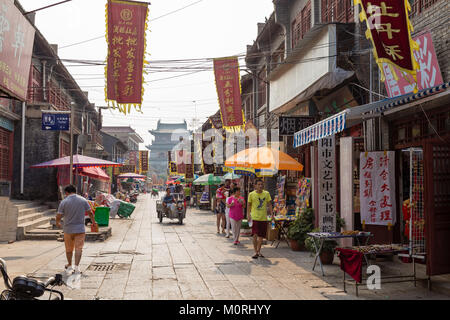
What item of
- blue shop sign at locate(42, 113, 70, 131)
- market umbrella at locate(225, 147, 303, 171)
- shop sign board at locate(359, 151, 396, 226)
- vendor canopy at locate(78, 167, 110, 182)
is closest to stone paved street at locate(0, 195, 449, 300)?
shop sign board at locate(359, 151, 396, 226)

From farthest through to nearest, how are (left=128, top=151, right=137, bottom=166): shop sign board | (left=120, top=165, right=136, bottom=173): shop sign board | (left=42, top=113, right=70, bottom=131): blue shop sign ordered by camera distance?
1. (left=128, top=151, right=137, bottom=166): shop sign board
2. (left=120, top=165, right=136, bottom=173): shop sign board
3. (left=42, top=113, right=70, bottom=131): blue shop sign

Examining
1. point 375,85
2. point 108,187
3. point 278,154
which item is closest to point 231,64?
point 278,154

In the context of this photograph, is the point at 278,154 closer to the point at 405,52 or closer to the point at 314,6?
the point at 314,6

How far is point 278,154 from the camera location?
543 inches

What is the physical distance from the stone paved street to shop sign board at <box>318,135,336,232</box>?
1.00 m

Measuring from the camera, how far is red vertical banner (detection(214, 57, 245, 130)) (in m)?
16.8

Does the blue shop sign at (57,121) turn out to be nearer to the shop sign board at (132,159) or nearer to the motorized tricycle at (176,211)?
the motorized tricycle at (176,211)

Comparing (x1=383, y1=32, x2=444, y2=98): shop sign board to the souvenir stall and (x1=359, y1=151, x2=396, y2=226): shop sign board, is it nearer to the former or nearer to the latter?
(x1=359, y1=151, x2=396, y2=226): shop sign board

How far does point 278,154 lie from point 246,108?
15.6 metres

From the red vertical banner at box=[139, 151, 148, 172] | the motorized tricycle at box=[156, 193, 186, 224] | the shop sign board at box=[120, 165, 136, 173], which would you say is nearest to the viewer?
the motorized tricycle at box=[156, 193, 186, 224]

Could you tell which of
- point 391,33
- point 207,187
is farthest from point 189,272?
point 207,187

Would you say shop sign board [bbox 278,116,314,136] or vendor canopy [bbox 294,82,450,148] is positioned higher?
shop sign board [bbox 278,116,314,136]

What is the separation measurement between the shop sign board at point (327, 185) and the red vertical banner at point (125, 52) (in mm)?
5585

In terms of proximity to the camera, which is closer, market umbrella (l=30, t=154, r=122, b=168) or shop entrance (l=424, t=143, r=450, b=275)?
shop entrance (l=424, t=143, r=450, b=275)
